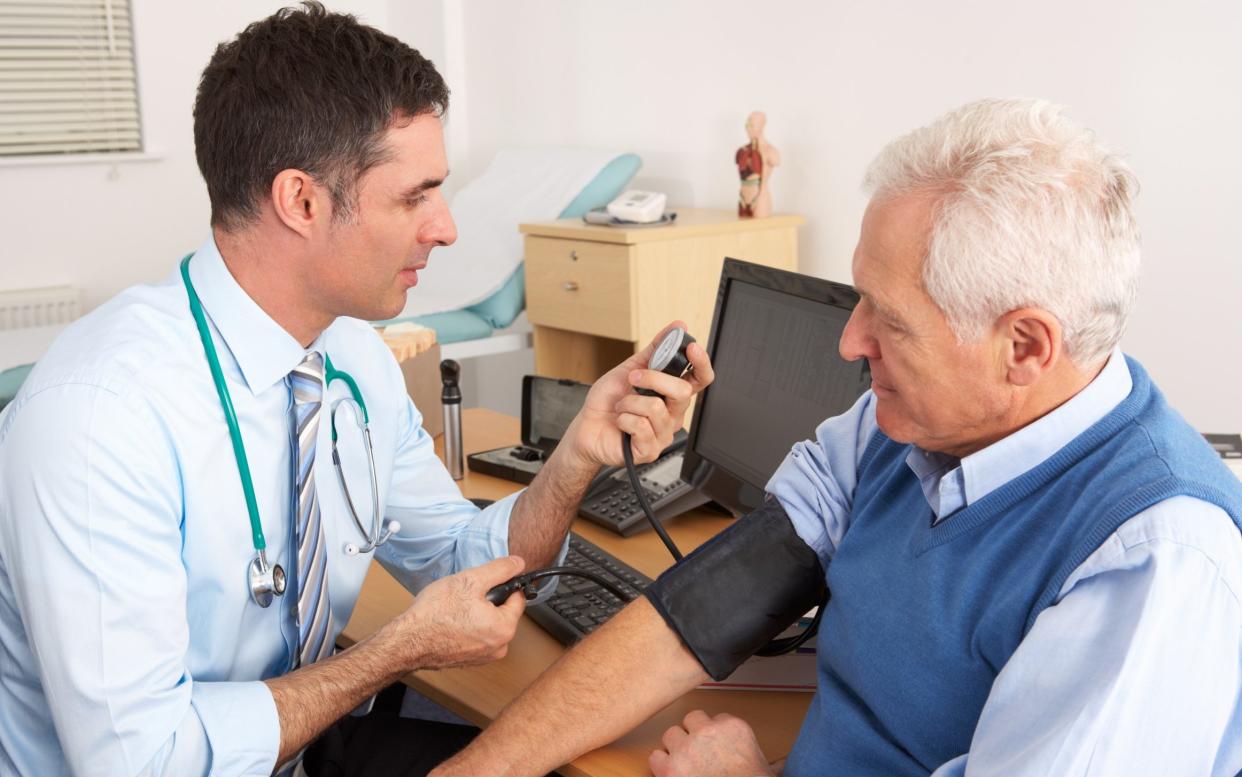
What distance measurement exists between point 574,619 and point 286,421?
42 cm

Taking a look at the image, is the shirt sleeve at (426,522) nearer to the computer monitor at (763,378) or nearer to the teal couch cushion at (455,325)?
the computer monitor at (763,378)

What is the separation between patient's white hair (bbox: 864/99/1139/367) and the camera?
3.07 feet

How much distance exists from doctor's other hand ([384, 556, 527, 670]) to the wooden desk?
5cm

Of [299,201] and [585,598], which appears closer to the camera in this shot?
[299,201]

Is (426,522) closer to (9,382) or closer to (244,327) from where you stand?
(244,327)

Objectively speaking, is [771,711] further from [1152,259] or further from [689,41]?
[689,41]

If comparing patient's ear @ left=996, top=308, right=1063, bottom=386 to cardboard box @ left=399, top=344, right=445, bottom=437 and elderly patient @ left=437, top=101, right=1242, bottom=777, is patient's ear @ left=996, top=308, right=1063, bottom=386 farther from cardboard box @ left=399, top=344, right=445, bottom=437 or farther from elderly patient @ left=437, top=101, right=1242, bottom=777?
cardboard box @ left=399, top=344, right=445, bottom=437

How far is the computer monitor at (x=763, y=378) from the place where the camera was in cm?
155

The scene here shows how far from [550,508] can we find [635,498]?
0.96 ft

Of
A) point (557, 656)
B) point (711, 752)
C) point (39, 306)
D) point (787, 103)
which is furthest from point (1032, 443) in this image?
point (39, 306)

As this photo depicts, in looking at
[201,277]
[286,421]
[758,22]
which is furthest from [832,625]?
[758,22]

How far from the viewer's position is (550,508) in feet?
5.18

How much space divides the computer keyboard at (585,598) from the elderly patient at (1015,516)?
29 cm

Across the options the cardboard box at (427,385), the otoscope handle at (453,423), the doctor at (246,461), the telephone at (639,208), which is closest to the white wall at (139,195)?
the telephone at (639,208)
